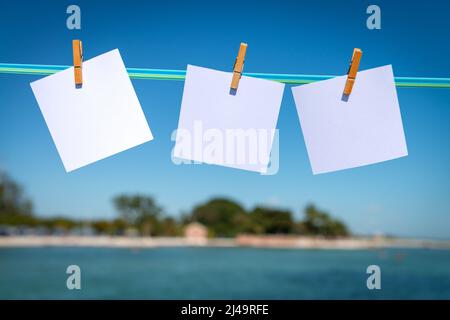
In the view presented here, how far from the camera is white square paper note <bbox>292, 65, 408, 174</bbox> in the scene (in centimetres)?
140

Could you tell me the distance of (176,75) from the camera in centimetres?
134

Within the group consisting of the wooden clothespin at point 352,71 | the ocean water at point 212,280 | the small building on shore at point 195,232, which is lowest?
the ocean water at point 212,280

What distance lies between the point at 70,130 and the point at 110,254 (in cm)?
6778

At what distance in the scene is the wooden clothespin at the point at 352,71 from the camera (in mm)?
1342

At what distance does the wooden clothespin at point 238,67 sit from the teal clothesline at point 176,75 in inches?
1.1

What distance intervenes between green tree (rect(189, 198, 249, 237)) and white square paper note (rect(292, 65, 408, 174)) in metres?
66.5

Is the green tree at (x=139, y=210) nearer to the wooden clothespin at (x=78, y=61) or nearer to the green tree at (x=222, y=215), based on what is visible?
the green tree at (x=222, y=215)

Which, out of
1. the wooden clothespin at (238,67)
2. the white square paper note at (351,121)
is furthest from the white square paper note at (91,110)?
the white square paper note at (351,121)

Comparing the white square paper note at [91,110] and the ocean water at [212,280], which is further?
the ocean water at [212,280]

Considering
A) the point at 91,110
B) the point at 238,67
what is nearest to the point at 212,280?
the point at 91,110

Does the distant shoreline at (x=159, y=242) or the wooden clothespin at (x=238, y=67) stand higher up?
the wooden clothespin at (x=238, y=67)

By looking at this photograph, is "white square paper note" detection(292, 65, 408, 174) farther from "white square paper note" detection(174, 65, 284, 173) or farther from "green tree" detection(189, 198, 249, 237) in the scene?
"green tree" detection(189, 198, 249, 237)

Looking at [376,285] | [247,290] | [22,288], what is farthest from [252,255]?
[376,285]
